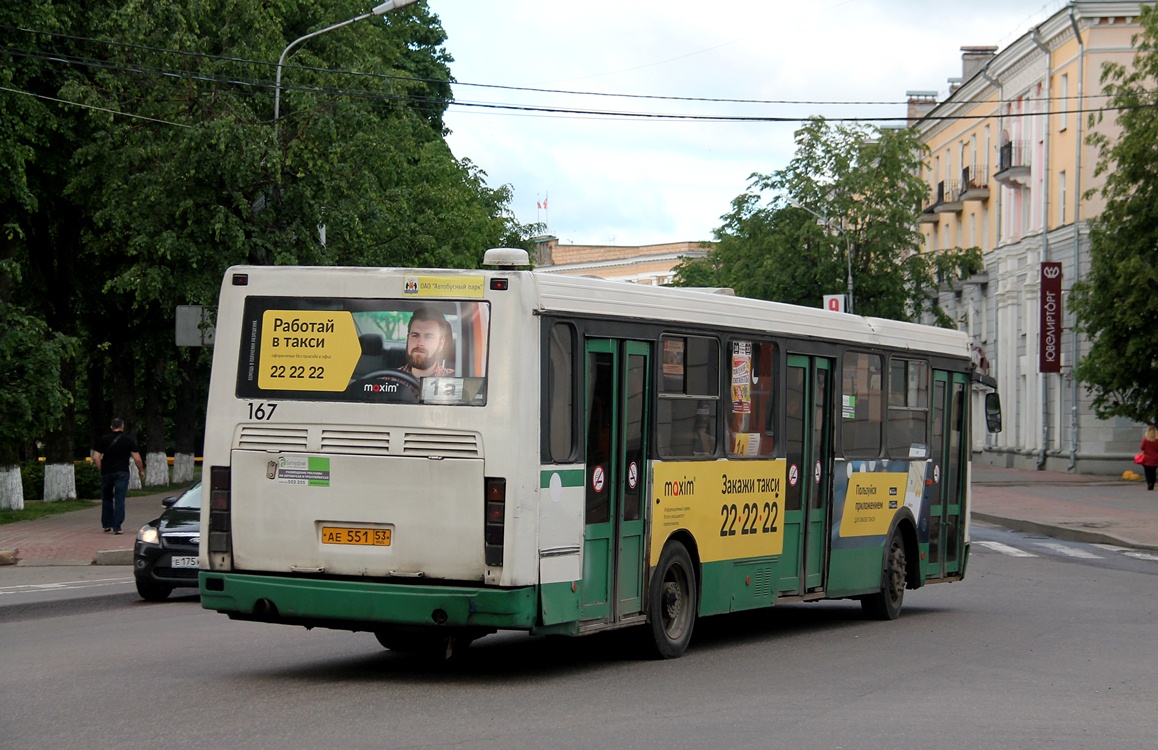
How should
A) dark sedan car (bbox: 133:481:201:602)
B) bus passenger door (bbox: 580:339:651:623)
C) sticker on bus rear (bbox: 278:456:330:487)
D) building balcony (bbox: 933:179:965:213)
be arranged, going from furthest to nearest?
1. building balcony (bbox: 933:179:965:213)
2. dark sedan car (bbox: 133:481:201:602)
3. bus passenger door (bbox: 580:339:651:623)
4. sticker on bus rear (bbox: 278:456:330:487)

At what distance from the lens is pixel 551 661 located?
11125mm

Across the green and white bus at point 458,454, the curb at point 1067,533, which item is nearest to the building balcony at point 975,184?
the curb at point 1067,533

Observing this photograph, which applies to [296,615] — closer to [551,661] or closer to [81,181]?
[551,661]

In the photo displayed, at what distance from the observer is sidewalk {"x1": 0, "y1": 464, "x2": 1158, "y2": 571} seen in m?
22.7

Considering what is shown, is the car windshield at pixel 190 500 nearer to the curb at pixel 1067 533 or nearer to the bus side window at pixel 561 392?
the bus side window at pixel 561 392

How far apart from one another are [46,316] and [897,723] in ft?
102

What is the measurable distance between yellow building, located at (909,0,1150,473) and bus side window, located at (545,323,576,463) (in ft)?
128

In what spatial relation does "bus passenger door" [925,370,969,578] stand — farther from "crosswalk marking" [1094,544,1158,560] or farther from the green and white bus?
"crosswalk marking" [1094,544,1158,560]

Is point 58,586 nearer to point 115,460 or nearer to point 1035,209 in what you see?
point 115,460

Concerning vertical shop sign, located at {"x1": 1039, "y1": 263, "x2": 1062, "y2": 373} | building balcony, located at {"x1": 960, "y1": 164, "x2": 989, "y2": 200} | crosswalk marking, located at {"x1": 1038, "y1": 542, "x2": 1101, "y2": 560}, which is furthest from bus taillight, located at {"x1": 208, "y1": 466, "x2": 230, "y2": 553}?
building balcony, located at {"x1": 960, "y1": 164, "x2": 989, "y2": 200}

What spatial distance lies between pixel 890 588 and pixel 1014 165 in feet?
145

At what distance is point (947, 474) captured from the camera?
16250 mm

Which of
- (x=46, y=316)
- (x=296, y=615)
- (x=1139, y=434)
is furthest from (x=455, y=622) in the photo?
(x=1139, y=434)

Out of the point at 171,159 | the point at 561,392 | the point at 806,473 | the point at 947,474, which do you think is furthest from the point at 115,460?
the point at 561,392
